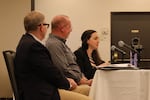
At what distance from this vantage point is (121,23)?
6.91 m

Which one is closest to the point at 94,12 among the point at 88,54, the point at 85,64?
the point at 88,54

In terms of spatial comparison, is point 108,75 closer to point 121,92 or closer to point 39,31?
point 121,92

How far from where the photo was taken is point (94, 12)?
22.2 ft

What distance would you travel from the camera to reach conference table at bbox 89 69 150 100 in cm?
308

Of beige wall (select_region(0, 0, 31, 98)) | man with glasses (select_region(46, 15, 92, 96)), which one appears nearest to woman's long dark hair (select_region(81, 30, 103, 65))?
man with glasses (select_region(46, 15, 92, 96))

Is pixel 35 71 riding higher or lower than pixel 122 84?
higher

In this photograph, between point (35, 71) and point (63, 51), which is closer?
point (35, 71)

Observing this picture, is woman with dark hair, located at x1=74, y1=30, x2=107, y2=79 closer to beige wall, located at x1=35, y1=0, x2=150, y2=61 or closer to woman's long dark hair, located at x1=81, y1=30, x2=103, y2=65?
woman's long dark hair, located at x1=81, y1=30, x2=103, y2=65

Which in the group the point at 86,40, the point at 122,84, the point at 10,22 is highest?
the point at 10,22

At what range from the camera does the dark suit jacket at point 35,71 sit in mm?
2521

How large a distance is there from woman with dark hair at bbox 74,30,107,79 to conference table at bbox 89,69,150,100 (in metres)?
0.90

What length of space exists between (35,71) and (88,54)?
176 cm

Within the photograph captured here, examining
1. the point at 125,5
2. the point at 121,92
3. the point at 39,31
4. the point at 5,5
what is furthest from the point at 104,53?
the point at 39,31

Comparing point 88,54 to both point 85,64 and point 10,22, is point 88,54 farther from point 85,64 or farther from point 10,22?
point 10,22
